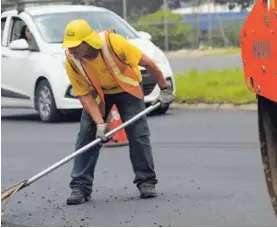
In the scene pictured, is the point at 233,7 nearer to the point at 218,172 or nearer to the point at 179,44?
the point at 179,44

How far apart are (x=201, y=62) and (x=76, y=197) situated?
61.0 ft

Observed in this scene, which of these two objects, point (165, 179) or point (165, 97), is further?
point (165, 179)

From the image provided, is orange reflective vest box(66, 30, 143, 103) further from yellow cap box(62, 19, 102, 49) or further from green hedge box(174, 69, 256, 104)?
green hedge box(174, 69, 256, 104)

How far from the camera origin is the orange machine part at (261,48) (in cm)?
513

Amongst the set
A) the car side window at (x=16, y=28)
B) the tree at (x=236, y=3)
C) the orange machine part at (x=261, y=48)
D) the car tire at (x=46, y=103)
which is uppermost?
the orange machine part at (x=261, y=48)

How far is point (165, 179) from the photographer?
9.80 meters

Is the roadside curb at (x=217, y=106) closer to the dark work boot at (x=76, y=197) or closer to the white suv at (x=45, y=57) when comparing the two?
the white suv at (x=45, y=57)

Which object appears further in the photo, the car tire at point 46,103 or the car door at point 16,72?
the car door at point 16,72

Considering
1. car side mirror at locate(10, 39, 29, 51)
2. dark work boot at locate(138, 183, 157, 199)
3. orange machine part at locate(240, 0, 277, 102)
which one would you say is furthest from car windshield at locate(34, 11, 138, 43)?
orange machine part at locate(240, 0, 277, 102)

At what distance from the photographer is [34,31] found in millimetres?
15867

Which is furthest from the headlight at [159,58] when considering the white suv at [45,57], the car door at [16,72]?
the car door at [16,72]

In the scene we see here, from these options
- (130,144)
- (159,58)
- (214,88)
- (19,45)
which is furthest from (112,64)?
(214,88)

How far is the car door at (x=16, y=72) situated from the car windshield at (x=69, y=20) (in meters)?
0.42

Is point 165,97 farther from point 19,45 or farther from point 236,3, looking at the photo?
point 236,3
